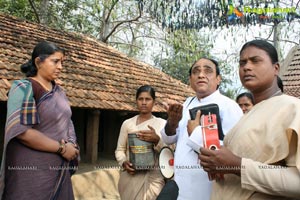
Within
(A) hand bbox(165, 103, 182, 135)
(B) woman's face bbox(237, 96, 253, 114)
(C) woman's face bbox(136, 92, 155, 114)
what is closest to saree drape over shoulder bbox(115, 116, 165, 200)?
(C) woman's face bbox(136, 92, 155, 114)

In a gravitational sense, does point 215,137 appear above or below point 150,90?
below

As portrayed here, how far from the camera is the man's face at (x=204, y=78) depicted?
8.11ft

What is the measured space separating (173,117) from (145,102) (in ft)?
2.42

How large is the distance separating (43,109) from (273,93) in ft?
5.23

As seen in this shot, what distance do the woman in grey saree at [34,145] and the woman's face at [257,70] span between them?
1462mm

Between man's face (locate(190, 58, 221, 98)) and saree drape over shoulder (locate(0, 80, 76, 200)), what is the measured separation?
1.08m

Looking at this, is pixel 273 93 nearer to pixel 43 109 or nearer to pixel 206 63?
pixel 206 63

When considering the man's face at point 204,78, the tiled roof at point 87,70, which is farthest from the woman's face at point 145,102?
the tiled roof at point 87,70

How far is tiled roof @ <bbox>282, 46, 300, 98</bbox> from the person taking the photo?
9.02 meters

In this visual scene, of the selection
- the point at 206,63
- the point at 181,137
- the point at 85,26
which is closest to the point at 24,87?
the point at 181,137

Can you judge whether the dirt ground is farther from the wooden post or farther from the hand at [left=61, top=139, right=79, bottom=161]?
the hand at [left=61, top=139, right=79, bottom=161]

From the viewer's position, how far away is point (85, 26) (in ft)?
52.5

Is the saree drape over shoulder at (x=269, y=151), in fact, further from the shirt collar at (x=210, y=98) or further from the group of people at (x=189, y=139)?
the shirt collar at (x=210, y=98)

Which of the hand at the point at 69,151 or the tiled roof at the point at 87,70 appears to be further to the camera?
the tiled roof at the point at 87,70
